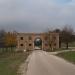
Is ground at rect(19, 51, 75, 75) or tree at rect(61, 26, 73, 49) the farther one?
tree at rect(61, 26, 73, 49)

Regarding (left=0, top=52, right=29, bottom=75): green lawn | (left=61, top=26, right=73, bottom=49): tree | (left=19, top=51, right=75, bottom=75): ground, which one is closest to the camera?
(left=19, top=51, right=75, bottom=75): ground

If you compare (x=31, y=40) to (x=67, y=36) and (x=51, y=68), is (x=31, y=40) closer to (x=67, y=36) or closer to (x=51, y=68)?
(x=67, y=36)

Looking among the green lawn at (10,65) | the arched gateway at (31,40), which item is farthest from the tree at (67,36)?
the green lawn at (10,65)

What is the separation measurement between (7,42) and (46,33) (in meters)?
27.3

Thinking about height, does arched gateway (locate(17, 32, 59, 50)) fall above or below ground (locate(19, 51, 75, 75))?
above

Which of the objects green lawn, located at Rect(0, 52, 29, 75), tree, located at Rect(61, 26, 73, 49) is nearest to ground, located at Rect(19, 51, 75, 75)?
green lawn, located at Rect(0, 52, 29, 75)

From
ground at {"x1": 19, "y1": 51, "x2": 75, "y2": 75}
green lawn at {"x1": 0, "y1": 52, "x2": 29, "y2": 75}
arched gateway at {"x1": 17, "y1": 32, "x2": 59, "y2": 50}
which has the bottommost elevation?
green lawn at {"x1": 0, "y1": 52, "x2": 29, "y2": 75}

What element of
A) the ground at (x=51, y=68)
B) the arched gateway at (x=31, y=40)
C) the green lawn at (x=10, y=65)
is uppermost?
the arched gateway at (x=31, y=40)

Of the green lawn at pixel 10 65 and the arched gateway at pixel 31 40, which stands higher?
the arched gateway at pixel 31 40

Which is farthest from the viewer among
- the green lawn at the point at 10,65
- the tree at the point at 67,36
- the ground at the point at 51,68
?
the tree at the point at 67,36

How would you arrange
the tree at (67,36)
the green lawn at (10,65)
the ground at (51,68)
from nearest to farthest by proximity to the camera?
the ground at (51,68) < the green lawn at (10,65) < the tree at (67,36)

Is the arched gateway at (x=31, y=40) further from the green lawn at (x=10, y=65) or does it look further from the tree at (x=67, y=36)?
the green lawn at (x=10, y=65)

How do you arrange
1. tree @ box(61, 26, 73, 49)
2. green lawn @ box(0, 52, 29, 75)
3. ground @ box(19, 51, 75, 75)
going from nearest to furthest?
ground @ box(19, 51, 75, 75), green lawn @ box(0, 52, 29, 75), tree @ box(61, 26, 73, 49)

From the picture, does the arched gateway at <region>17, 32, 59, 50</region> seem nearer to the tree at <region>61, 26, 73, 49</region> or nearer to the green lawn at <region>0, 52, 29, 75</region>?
the tree at <region>61, 26, 73, 49</region>
